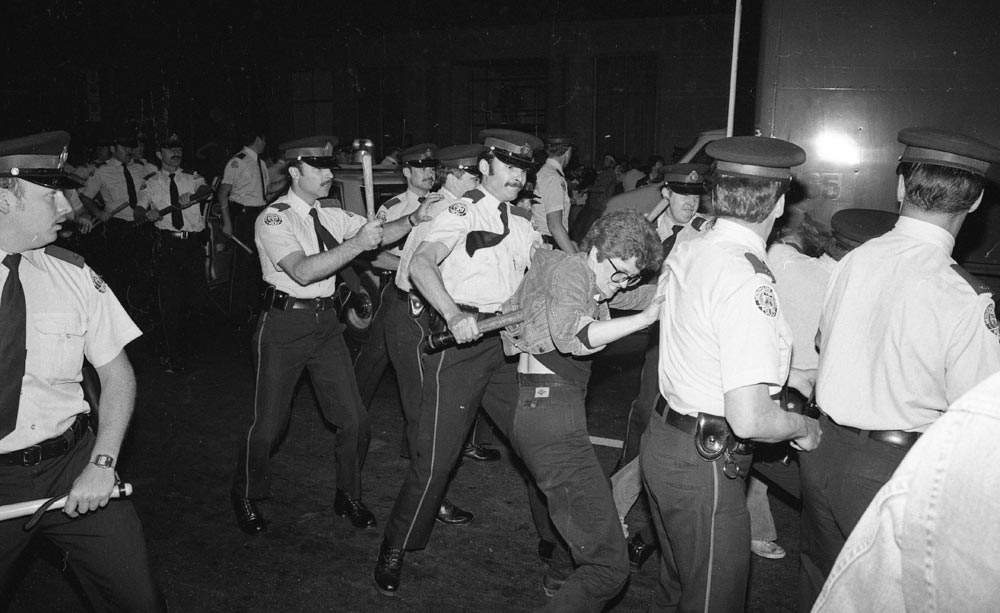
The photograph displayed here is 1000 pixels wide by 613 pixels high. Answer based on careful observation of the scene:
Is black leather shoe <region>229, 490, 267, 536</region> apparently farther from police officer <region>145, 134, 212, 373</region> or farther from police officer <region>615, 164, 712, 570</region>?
police officer <region>145, 134, 212, 373</region>

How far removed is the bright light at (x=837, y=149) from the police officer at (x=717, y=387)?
259 centimetres

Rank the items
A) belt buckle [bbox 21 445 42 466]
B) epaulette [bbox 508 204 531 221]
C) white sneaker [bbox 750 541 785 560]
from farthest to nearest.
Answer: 1. white sneaker [bbox 750 541 785 560]
2. epaulette [bbox 508 204 531 221]
3. belt buckle [bbox 21 445 42 466]

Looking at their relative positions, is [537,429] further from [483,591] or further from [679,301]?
[483,591]

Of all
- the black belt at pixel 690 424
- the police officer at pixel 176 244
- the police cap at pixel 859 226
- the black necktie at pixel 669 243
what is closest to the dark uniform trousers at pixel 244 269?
the police officer at pixel 176 244

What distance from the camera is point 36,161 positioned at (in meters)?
2.57

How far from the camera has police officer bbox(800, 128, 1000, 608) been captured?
7.75ft

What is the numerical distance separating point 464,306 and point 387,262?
1.90m

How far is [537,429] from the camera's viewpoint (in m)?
3.16

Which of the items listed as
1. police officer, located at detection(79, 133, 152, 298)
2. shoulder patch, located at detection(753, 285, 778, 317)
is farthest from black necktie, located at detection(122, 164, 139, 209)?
shoulder patch, located at detection(753, 285, 778, 317)

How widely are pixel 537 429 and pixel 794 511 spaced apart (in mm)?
2708

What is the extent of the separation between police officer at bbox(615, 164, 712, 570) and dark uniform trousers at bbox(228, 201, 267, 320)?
6.37m

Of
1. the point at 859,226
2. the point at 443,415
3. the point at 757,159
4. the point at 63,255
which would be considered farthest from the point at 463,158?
the point at 757,159

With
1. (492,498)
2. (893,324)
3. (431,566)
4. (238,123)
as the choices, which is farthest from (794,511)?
(238,123)

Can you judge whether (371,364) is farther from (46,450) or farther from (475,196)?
(46,450)
